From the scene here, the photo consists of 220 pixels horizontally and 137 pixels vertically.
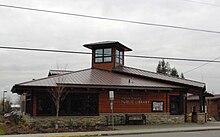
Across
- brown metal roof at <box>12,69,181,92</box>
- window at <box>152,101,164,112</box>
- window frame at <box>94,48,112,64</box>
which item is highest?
window frame at <box>94,48,112,64</box>

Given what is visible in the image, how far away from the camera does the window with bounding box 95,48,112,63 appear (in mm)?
37406

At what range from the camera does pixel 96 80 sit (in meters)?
32.1

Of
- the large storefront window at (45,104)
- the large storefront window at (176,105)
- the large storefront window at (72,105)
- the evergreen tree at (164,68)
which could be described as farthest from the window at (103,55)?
the evergreen tree at (164,68)

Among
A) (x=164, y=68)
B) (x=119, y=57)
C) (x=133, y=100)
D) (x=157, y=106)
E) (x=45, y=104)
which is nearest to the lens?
(x=45, y=104)

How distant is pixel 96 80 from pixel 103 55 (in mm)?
6163

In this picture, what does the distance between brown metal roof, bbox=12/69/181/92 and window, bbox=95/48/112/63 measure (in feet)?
4.39

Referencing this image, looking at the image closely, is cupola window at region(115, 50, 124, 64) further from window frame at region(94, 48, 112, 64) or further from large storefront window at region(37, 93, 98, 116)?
large storefront window at region(37, 93, 98, 116)

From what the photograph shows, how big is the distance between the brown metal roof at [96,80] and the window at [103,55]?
1.34 m

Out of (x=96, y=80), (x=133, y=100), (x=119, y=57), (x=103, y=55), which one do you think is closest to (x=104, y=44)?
(x=103, y=55)

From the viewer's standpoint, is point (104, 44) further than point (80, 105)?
Yes

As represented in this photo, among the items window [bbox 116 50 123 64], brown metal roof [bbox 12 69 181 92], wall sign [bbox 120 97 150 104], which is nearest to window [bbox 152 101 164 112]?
wall sign [bbox 120 97 150 104]

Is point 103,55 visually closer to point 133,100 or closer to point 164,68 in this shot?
point 133,100

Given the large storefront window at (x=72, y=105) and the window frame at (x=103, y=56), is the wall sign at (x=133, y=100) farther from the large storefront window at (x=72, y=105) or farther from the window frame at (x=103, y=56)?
the window frame at (x=103, y=56)

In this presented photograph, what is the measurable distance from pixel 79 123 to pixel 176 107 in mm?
9965
